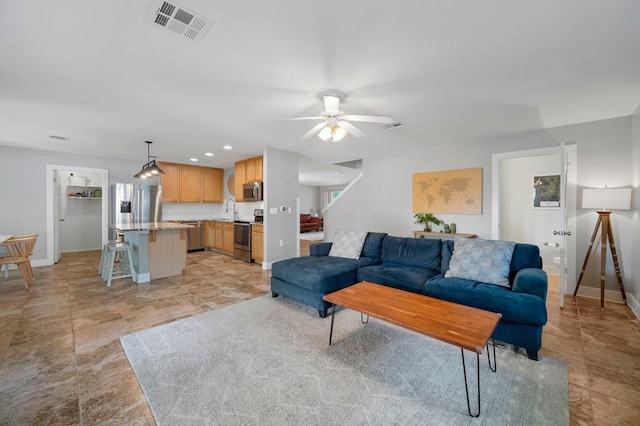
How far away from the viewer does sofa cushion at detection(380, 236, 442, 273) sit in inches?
129

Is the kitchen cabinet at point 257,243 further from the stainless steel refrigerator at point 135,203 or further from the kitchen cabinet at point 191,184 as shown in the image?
the stainless steel refrigerator at point 135,203

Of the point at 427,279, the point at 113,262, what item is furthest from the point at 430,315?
the point at 113,262

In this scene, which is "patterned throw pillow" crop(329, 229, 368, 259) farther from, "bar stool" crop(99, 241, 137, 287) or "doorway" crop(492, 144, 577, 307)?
"bar stool" crop(99, 241, 137, 287)

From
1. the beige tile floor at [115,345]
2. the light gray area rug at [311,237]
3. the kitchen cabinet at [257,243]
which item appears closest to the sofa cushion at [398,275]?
the beige tile floor at [115,345]

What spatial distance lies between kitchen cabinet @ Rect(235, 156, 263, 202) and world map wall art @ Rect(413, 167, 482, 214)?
3282 millimetres

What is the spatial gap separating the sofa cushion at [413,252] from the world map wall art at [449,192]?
5.60 feet

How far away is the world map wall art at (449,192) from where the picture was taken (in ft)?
15.0

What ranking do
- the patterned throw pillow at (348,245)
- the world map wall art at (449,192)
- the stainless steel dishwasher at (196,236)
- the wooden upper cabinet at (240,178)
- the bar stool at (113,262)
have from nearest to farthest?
the patterned throw pillow at (348,245) → the bar stool at (113,262) → the world map wall art at (449,192) → the wooden upper cabinet at (240,178) → the stainless steel dishwasher at (196,236)

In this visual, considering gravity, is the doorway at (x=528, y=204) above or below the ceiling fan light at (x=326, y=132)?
below

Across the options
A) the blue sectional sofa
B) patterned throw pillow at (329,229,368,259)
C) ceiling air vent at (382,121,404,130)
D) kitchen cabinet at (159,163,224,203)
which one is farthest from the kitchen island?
ceiling air vent at (382,121,404,130)

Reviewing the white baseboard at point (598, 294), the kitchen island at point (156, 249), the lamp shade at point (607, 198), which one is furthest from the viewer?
the kitchen island at point (156, 249)

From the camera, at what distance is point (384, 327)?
2.69 metres

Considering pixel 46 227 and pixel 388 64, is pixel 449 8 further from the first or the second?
pixel 46 227

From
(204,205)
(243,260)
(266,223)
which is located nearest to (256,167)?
(266,223)
